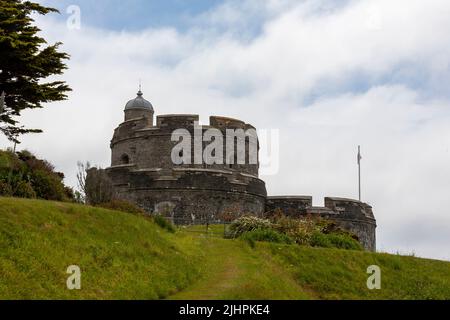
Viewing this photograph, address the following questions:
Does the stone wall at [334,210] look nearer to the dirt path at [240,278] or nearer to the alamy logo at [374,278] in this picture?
the dirt path at [240,278]

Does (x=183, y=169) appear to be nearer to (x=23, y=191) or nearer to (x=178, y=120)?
(x=178, y=120)

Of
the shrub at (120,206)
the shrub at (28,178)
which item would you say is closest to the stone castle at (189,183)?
the shrub at (120,206)

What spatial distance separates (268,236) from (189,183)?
11.5 meters

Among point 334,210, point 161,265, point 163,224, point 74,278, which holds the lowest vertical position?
point 74,278

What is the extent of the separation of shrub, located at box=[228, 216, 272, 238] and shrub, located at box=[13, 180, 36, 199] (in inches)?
332

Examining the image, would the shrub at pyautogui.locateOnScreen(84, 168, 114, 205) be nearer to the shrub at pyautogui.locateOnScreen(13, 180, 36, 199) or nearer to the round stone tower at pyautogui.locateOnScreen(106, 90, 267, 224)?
the shrub at pyautogui.locateOnScreen(13, 180, 36, 199)

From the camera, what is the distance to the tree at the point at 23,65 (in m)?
22.3

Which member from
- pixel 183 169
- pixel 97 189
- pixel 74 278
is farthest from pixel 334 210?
pixel 74 278

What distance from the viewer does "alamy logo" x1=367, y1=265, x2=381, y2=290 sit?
1972cm

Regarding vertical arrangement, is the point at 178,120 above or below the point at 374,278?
above

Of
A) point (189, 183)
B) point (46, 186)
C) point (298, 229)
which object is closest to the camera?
point (46, 186)

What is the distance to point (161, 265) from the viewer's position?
57.6 feet

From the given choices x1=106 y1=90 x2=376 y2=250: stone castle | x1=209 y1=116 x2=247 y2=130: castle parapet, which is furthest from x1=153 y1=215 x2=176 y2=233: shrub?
x1=209 y1=116 x2=247 y2=130: castle parapet

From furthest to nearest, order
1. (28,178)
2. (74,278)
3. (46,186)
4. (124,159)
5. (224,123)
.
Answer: (124,159) → (224,123) → (46,186) → (28,178) → (74,278)
